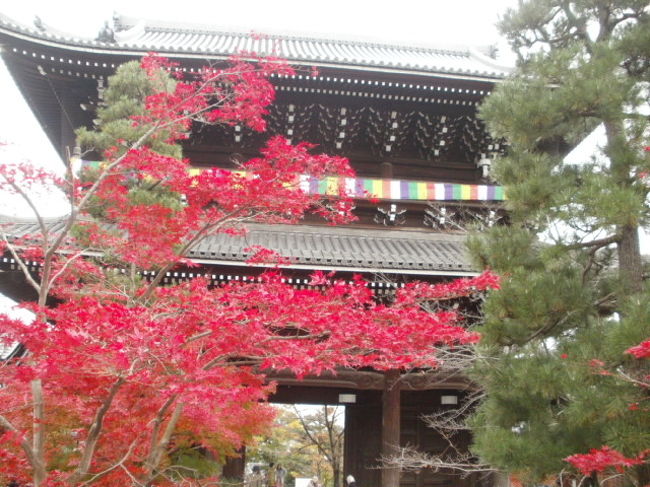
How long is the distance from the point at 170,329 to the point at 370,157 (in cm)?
744

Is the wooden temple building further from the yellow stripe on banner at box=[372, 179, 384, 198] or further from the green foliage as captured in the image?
the green foliage

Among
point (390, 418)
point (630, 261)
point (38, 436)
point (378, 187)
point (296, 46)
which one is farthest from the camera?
point (296, 46)

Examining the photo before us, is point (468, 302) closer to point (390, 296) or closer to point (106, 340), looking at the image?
point (390, 296)

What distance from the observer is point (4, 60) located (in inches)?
352

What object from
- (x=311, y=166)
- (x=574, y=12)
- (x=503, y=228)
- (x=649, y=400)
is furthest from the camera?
(x=574, y=12)

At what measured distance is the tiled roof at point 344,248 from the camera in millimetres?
7641

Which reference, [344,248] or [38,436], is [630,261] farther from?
[38,436]

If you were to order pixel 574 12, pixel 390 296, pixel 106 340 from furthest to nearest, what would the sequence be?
pixel 390 296
pixel 574 12
pixel 106 340

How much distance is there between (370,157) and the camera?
10.5 metres

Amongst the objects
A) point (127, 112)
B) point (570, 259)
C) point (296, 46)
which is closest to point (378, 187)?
point (127, 112)

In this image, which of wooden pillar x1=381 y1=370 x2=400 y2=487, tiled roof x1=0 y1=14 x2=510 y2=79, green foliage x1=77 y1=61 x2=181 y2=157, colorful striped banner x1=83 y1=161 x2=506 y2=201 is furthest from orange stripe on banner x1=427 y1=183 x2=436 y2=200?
green foliage x1=77 y1=61 x2=181 y2=157

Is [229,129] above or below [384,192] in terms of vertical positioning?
above

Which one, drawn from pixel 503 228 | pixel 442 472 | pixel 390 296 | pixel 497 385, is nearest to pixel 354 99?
pixel 390 296

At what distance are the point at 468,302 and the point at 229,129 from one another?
488 centimetres
